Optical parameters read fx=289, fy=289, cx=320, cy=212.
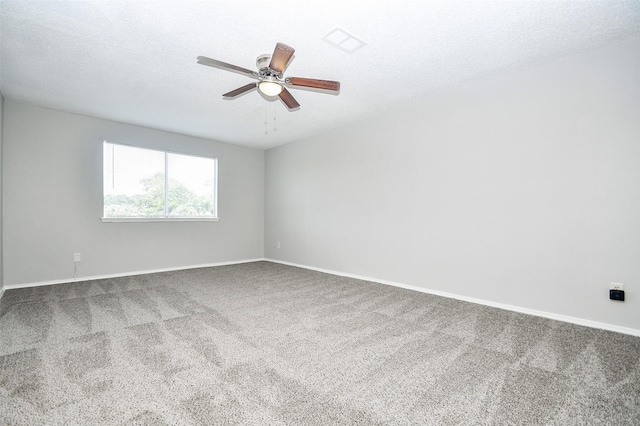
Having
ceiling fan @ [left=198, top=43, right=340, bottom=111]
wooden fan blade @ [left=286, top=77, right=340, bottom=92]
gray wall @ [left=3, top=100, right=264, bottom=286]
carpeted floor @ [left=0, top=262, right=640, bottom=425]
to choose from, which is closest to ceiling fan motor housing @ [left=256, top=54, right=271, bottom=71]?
ceiling fan @ [left=198, top=43, right=340, bottom=111]

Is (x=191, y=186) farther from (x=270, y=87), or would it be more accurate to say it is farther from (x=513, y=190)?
(x=513, y=190)

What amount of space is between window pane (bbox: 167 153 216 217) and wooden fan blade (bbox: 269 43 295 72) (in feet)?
11.7

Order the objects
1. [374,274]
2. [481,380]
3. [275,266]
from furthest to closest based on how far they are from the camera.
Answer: [275,266], [374,274], [481,380]

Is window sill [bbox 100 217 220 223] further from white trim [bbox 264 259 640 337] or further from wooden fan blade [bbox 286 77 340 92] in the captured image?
wooden fan blade [bbox 286 77 340 92]

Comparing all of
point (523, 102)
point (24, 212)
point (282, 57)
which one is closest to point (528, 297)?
point (523, 102)

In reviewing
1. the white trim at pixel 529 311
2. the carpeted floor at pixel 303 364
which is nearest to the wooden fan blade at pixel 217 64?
the carpeted floor at pixel 303 364

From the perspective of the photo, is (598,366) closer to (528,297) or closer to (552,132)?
(528,297)

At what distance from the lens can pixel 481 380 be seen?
170 centimetres

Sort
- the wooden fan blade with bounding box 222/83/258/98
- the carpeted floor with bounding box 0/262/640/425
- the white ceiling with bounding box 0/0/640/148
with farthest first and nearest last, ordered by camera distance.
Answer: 1. the wooden fan blade with bounding box 222/83/258/98
2. the white ceiling with bounding box 0/0/640/148
3. the carpeted floor with bounding box 0/262/640/425

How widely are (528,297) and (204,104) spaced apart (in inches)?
171

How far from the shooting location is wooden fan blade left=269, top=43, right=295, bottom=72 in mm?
2100

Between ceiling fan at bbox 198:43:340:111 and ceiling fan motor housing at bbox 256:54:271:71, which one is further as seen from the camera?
ceiling fan motor housing at bbox 256:54:271:71

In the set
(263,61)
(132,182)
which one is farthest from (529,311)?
(132,182)

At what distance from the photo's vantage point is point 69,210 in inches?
162
